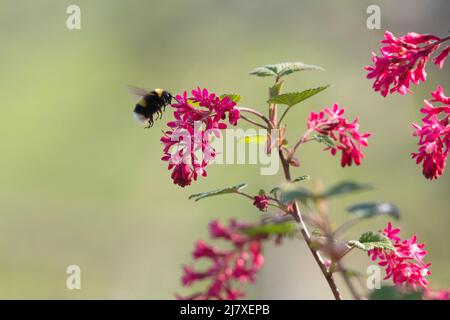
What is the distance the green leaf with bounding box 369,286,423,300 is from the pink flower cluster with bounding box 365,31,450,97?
646 mm

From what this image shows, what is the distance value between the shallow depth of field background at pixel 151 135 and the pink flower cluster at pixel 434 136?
439cm

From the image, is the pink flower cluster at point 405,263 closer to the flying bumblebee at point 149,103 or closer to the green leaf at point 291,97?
the green leaf at point 291,97

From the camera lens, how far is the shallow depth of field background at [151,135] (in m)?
7.31

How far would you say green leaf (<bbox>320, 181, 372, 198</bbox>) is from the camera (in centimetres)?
88

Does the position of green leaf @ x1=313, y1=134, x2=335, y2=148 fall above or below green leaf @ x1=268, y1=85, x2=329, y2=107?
below

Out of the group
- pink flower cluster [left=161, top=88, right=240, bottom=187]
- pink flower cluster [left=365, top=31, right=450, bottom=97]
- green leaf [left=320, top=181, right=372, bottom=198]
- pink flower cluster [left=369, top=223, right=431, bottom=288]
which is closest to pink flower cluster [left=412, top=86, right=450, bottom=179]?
pink flower cluster [left=365, top=31, right=450, bottom=97]

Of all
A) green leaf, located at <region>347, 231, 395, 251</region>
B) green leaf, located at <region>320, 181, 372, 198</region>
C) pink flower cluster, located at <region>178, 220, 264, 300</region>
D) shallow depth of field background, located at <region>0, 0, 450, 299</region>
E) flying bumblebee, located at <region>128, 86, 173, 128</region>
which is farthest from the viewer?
shallow depth of field background, located at <region>0, 0, 450, 299</region>

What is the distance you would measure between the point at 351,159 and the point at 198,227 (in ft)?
20.4

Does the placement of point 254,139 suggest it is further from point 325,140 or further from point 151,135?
point 151,135

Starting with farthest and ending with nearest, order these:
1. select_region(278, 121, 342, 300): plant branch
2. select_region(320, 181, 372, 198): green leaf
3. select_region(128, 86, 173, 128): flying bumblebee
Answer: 1. select_region(128, 86, 173, 128): flying bumblebee
2. select_region(278, 121, 342, 300): plant branch
3. select_region(320, 181, 372, 198): green leaf

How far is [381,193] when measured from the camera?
24.6 feet

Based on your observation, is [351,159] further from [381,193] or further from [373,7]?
[373,7]

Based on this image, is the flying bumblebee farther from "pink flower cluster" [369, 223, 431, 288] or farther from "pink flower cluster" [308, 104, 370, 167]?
"pink flower cluster" [369, 223, 431, 288]

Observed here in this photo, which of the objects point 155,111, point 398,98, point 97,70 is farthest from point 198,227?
point 155,111
